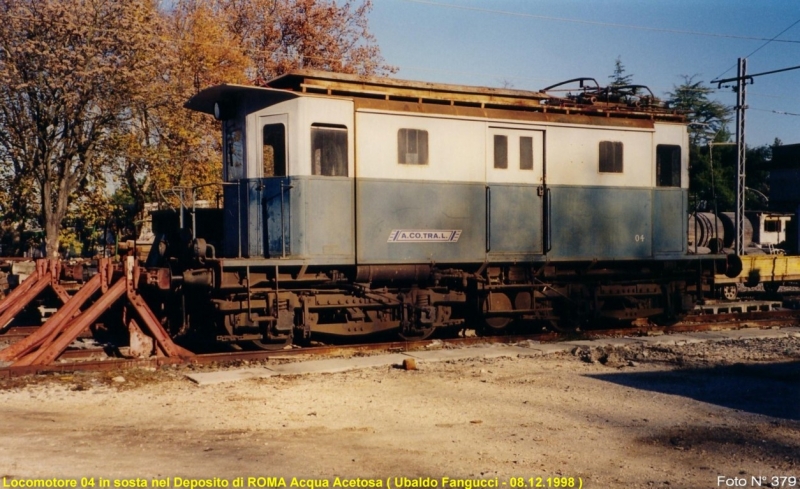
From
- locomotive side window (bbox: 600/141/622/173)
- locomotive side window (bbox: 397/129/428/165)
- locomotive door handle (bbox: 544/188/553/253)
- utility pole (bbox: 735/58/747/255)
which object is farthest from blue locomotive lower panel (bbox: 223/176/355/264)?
utility pole (bbox: 735/58/747/255)

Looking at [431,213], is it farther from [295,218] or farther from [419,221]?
[295,218]

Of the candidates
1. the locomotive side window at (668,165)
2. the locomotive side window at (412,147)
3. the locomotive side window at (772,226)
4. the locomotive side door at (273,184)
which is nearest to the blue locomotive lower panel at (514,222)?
the locomotive side window at (412,147)

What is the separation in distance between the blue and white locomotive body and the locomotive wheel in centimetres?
4

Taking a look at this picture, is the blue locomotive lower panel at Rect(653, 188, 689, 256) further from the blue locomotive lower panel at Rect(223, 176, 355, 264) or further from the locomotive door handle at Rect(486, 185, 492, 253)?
the blue locomotive lower panel at Rect(223, 176, 355, 264)

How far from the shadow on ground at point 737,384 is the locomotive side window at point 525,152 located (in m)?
4.50

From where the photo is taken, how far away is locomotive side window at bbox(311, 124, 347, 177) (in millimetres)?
11977

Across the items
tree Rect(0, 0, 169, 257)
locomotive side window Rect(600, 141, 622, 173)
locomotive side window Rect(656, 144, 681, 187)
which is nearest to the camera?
locomotive side window Rect(600, 141, 622, 173)

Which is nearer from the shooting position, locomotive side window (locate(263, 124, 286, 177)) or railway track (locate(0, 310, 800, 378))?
railway track (locate(0, 310, 800, 378))

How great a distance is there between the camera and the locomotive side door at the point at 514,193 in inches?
533

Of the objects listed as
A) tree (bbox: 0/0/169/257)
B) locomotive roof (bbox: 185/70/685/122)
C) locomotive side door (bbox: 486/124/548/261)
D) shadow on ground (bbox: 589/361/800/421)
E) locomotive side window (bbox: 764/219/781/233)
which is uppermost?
tree (bbox: 0/0/169/257)

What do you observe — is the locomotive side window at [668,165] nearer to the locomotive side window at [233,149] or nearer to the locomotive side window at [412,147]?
the locomotive side window at [412,147]

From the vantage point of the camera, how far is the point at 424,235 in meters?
13.0

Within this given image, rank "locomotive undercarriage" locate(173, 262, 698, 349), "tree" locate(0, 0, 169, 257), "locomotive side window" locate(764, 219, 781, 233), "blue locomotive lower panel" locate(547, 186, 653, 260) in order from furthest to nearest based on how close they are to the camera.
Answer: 1. "locomotive side window" locate(764, 219, 781, 233)
2. "tree" locate(0, 0, 169, 257)
3. "blue locomotive lower panel" locate(547, 186, 653, 260)
4. "locomotive undercarriage" locate(173, 262, 698, 349)

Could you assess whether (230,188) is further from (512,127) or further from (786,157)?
(786,157)
